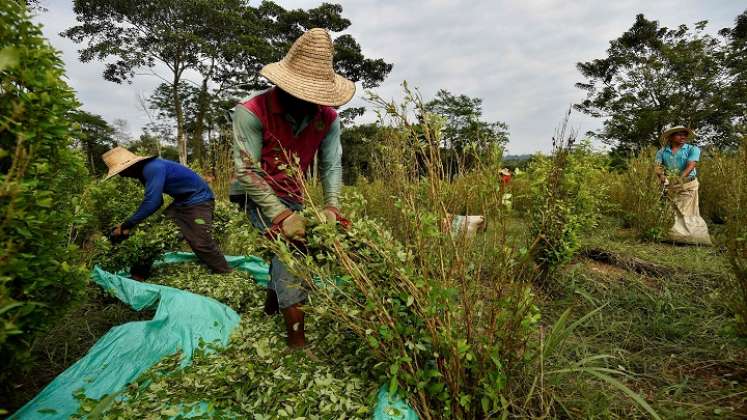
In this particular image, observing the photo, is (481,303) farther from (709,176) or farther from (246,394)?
(709,176)

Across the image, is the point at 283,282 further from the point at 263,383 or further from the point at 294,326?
the point at 263,383

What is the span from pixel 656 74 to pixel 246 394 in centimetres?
2646

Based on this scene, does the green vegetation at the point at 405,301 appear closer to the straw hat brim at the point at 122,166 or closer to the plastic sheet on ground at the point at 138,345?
the plastic sheet on ground at the point at 138,345

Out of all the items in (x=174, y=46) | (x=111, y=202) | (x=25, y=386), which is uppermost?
(x=174, y=46)

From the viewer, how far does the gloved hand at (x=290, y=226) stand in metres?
1.82

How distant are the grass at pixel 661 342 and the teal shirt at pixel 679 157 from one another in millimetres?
1760

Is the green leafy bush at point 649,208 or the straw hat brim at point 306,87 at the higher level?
the straw hat brim at point 306,87

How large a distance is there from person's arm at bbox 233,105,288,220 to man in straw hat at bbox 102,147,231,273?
1.59 metres

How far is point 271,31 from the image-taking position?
22.6 m

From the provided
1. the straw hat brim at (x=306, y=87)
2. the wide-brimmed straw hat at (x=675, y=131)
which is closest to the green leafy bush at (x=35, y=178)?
the straw hat brim at (x=306, y=87)

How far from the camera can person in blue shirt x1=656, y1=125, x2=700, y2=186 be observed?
16.6 feet

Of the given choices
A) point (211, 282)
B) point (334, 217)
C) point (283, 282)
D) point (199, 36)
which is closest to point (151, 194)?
point (211, 282)

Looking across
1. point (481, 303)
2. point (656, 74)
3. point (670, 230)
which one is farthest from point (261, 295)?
point (656, 74)

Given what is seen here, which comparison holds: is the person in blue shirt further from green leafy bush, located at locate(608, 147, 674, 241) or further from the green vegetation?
the green vegetation
